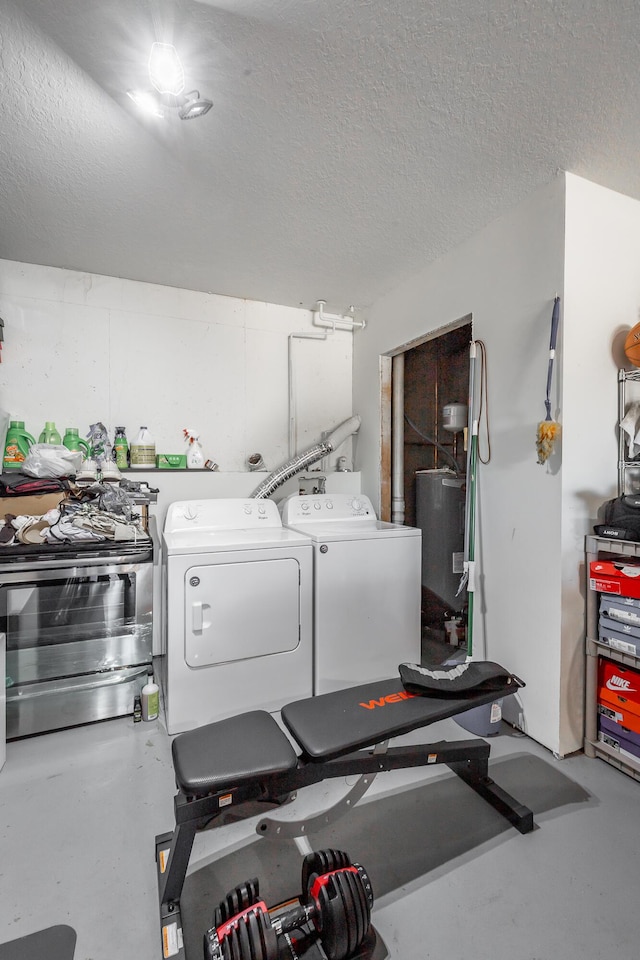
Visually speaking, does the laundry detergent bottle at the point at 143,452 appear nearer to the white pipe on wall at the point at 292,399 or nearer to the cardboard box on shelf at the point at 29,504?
the cardboard box on shelf at the point at 29,504

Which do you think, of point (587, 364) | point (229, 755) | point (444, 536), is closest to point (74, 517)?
point (229, 755)

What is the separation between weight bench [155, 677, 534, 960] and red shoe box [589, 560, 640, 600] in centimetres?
59

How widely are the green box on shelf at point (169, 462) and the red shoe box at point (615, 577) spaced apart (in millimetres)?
2453

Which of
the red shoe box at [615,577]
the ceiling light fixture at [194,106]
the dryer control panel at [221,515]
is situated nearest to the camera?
the ceiling light fixture at [194,106]

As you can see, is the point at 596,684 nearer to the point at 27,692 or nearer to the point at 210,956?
the point at 210,956

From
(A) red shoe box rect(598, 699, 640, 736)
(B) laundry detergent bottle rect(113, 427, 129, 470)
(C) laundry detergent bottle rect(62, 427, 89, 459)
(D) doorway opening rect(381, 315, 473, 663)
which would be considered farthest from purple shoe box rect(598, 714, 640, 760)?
(C) laundry detergent bottle rect(62, 427, 89, 459)

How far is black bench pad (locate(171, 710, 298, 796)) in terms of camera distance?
3.61 feet

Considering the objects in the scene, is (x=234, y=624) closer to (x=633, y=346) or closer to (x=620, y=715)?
(x=620, y=715)

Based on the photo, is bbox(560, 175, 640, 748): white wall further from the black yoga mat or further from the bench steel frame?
the black yoga mat

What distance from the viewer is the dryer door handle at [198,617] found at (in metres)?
2.04

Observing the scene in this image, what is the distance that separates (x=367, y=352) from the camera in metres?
3.43

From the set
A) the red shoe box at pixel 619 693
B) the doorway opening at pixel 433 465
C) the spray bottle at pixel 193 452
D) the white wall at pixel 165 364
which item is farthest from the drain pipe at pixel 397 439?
the red shoe box at pixel 619 693

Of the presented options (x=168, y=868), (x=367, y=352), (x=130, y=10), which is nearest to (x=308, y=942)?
(x=168, y=868)

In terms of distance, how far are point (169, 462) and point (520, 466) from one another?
2.18 m
